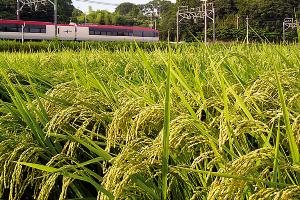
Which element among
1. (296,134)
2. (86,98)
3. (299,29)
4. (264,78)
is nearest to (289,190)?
(296,134)

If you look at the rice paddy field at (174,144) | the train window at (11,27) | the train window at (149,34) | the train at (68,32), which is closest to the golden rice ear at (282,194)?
the rice paddy field at (174,144)

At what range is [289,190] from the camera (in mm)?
938

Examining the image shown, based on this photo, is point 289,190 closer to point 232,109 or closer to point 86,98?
point 232,109

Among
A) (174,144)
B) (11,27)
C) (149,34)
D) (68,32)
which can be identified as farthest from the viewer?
(149,34)

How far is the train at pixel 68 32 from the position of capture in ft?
109

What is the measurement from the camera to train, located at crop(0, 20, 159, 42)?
3338 centimetres

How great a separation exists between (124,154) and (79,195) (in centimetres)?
51

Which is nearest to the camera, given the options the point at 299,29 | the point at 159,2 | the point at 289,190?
the point at 289,190

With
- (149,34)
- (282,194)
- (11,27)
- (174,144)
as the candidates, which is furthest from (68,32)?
(282,194)

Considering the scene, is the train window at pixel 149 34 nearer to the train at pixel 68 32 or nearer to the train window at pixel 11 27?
the train at pixel 68 32

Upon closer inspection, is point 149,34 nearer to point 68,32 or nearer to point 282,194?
point 68,32

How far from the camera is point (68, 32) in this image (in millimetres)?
38938

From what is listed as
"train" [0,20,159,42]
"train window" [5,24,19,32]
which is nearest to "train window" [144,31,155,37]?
"train" [0,20,159,42]

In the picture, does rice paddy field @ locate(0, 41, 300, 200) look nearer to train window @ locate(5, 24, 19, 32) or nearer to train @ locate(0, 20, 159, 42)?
train @ locate(0, 20, 159, 42)
